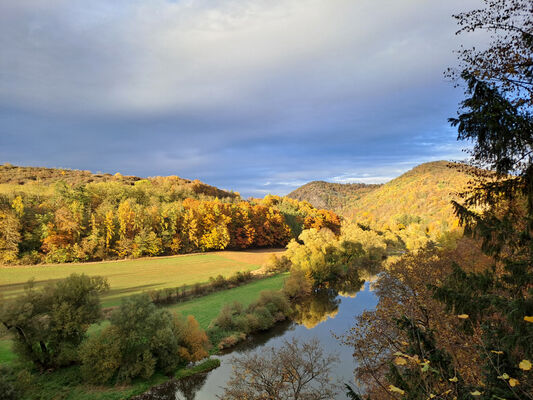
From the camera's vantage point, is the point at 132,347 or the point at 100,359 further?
the point at 132,347

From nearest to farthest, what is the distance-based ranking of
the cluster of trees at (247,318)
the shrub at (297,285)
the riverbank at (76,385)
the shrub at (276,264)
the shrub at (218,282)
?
the riverbank at (76,385), the cluster of trees at (247,318), the shrub at (297,285), the shrub at (218,282), the shrub at (276,264)

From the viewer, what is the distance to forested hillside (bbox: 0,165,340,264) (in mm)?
49844

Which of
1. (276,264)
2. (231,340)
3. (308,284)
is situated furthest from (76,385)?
(276,264)

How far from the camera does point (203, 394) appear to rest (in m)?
20.0

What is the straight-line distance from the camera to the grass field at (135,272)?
38.9m

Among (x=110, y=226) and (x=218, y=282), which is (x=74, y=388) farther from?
(x=110, y=226)

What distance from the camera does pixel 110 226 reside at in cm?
5628

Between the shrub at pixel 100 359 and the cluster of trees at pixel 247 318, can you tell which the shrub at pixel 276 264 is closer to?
the cluster of trees at pixel 247 318

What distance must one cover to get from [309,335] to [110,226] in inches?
1804

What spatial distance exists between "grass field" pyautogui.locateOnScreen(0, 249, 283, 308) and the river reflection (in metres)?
17.0

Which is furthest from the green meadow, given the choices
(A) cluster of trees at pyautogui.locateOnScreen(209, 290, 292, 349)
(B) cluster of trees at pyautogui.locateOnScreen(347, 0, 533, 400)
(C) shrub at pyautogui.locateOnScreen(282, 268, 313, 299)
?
(B) cluster of trees at pyautogui.locateOnScreen(347, 0, 533, 400)

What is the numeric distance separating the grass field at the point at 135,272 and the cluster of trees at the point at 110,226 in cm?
327

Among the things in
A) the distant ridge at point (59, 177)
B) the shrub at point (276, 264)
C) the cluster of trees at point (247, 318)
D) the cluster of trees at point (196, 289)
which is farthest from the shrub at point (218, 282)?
the distant ridge at point (59, 177)

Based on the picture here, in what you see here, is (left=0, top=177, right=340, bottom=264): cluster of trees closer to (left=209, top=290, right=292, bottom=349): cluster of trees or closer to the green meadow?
the green meadow
